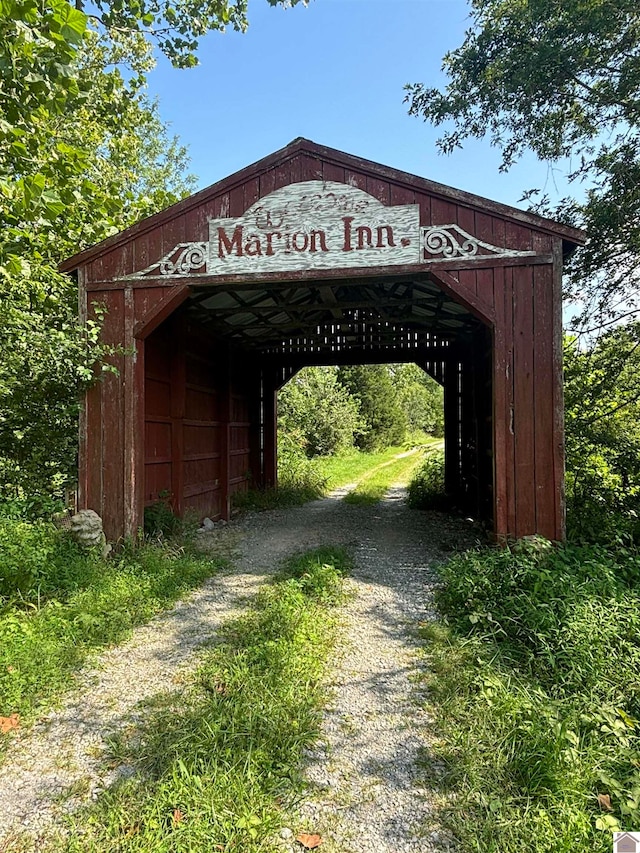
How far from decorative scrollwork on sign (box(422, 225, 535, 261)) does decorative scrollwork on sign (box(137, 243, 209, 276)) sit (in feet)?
7.87

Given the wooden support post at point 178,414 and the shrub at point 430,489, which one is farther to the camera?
the shrub at point 430,489

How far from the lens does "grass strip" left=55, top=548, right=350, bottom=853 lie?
186 centimetres

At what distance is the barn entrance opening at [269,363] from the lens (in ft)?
22.9

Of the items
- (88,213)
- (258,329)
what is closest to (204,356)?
(258,329)

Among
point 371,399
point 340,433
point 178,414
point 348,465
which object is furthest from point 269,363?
point 371,399

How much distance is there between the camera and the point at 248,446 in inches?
423

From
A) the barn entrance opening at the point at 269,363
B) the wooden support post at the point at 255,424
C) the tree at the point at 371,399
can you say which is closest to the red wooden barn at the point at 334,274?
the barn entrance opening at the point at 269,363

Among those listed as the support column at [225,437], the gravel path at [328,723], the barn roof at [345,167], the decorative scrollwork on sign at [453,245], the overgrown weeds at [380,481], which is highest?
the barn roof at [345,167]

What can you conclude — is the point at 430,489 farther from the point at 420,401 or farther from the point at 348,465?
the point at 420,401

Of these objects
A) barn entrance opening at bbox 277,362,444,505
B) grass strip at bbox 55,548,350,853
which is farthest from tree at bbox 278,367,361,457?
grass strip at bbox 55,548,350,853

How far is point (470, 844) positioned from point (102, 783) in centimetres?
156

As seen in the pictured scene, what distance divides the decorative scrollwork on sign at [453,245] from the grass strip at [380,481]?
6393 millimetres

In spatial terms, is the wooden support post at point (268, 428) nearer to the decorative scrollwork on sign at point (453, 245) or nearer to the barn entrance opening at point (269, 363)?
the barn entrance opening at point (269, 363)

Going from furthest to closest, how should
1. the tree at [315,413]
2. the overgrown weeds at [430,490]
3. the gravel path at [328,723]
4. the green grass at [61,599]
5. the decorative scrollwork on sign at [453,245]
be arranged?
the tree at [315,413] → the overgrown weeds at [430,490] → the decorative scrollwork on sign at [453,245] → the green grass at [61,599] → the gravel path at [328,723]
